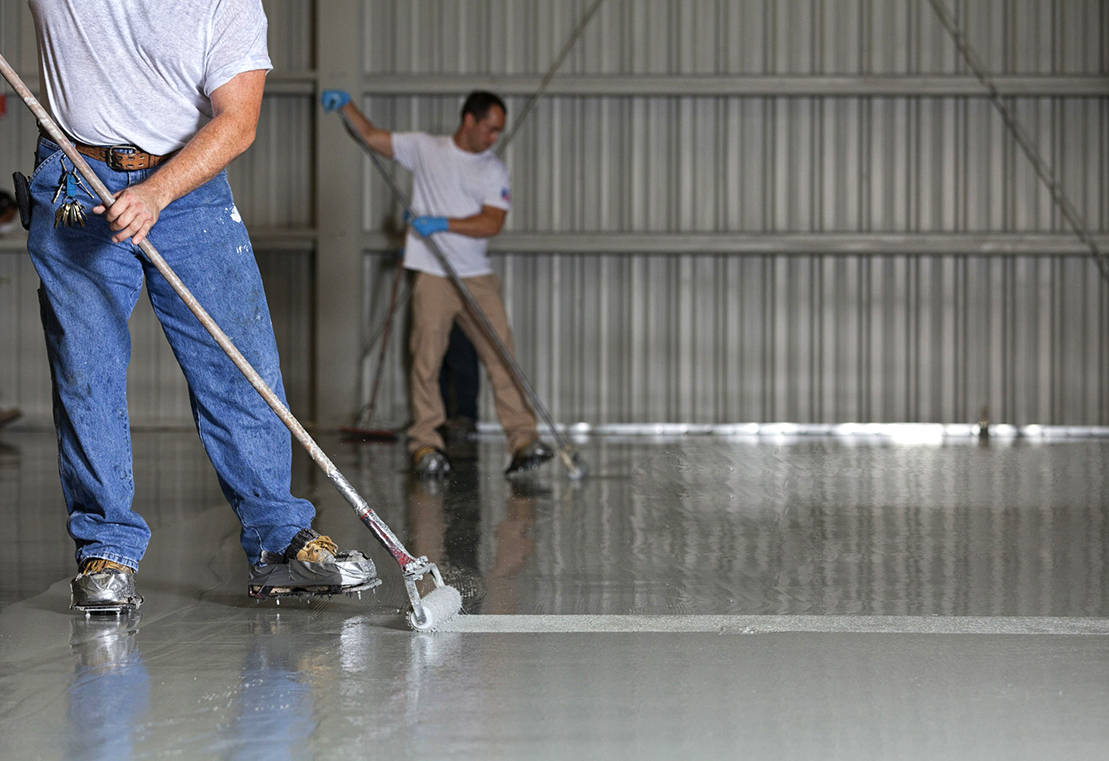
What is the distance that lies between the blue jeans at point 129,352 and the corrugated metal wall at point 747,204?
6950 mm

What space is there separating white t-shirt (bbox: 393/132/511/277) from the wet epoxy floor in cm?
199

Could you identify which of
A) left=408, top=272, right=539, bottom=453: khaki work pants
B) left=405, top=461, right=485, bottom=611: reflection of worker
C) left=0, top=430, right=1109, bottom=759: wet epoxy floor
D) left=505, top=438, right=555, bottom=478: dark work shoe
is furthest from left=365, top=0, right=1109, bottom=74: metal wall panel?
left=0, top=430, right=1109, bottom=759: wet epoxy floor

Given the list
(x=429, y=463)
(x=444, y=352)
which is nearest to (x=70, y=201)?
(x=429, y=463)

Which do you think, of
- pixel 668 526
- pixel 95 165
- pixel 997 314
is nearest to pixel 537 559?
pixel 668 526

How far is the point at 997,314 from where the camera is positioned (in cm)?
1010

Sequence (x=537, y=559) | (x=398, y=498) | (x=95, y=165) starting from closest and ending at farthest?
(x=95, y=165) < (x=537, y=559) < (x=398, y=498)

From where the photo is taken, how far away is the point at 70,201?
117 inches

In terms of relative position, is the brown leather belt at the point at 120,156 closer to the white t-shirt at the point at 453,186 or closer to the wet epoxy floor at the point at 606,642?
the wet epoxy floor at the point at 606,642

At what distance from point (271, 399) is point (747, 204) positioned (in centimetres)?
765

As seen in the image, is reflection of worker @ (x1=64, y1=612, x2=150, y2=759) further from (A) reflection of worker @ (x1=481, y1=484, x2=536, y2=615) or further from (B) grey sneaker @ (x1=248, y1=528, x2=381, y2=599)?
(A) reflection of worker @ (x1=481, y1=484, x2=536, y2=615)

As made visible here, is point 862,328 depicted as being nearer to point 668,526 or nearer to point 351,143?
point 351,143

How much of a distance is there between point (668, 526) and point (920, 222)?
6.34 meters

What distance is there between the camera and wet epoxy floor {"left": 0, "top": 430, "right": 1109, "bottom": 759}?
78.6 inches

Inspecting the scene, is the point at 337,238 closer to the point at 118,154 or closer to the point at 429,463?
the point at 429,463
